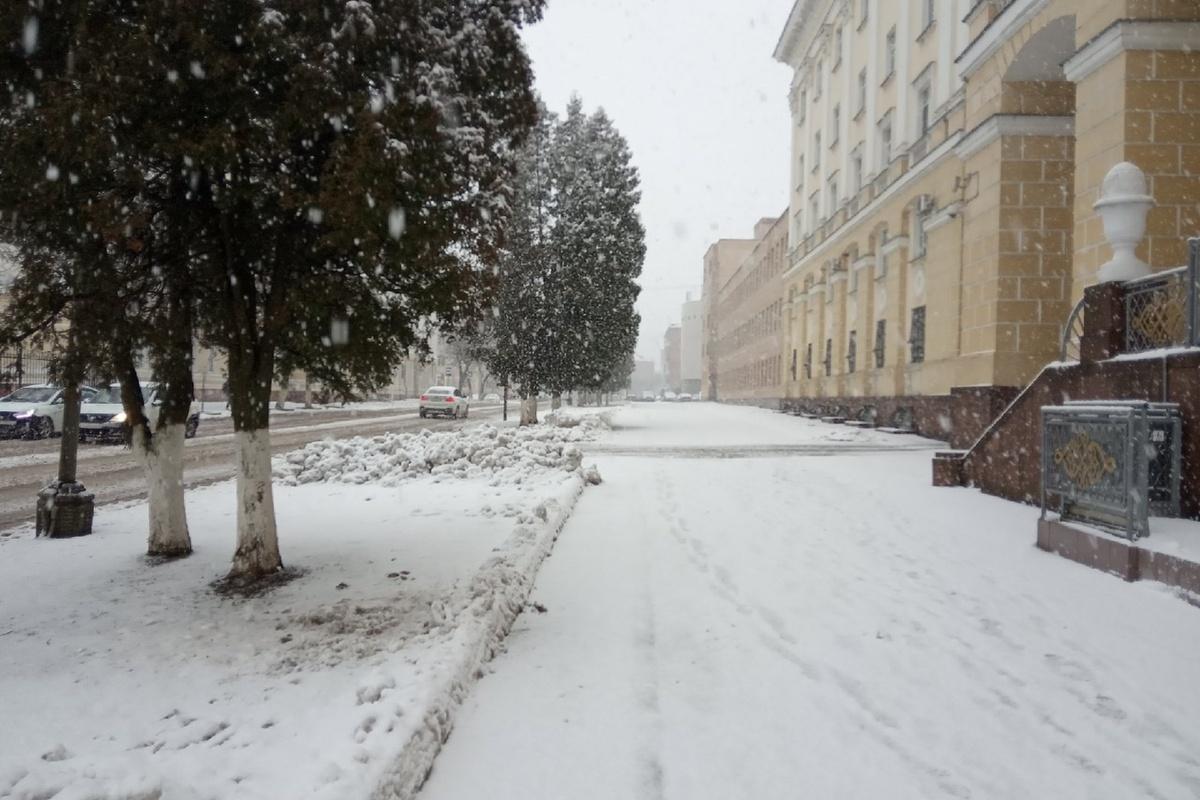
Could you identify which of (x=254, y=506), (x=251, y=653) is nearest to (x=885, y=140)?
(x=254, y=506)

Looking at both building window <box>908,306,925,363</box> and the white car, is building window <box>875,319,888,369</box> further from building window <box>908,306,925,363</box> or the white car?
the white car

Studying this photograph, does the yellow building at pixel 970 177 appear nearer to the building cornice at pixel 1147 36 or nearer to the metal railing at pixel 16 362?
the building cornice at pixel 1147 36

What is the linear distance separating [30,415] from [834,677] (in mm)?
22327

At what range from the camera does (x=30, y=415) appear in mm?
19500

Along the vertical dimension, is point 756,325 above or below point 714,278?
below

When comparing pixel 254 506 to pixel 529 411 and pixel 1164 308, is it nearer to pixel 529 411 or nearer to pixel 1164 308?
pixel 1164 308

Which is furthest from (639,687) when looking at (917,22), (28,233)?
(917,22)

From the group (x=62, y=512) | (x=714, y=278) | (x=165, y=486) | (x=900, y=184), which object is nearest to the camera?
(x=165, y=486)

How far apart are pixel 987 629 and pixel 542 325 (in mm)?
18726

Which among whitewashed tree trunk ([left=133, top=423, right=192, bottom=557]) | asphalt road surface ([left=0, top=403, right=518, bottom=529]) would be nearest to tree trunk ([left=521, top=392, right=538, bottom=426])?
asphalt road surface ([left=0, top=403, right=518, bottom=529])

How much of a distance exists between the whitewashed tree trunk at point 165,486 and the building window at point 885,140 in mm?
23141

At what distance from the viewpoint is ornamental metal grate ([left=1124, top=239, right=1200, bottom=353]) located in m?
6.06

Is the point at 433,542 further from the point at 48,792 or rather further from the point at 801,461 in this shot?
the point at 801,461

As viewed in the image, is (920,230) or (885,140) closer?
(920,230)
